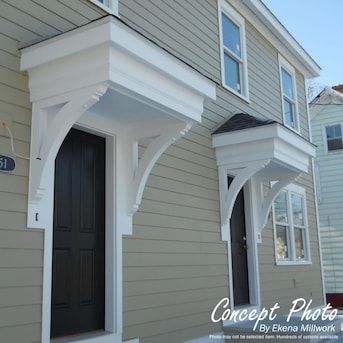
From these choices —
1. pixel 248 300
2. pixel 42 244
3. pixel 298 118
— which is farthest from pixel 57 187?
pixel 298 118

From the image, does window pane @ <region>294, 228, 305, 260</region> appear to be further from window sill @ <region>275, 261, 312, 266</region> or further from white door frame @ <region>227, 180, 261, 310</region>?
white door frame @ <region>227, 180, 261, 310</region>

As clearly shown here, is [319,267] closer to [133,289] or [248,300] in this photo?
[248,300]

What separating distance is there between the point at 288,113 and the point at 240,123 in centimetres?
362

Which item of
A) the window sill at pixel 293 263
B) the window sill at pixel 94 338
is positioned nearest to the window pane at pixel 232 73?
the window sill at pixel 293 263

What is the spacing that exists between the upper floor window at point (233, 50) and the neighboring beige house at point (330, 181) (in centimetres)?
825

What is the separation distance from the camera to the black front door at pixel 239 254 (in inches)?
283

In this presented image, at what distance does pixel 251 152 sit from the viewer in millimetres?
6504

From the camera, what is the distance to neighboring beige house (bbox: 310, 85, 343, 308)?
1514 centimetres

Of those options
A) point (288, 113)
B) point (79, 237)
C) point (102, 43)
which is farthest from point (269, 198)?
point (102, 43)

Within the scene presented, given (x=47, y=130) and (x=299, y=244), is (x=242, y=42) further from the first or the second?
(x=47, y=130)

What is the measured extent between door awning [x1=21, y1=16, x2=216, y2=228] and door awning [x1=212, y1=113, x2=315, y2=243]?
80.9 inches

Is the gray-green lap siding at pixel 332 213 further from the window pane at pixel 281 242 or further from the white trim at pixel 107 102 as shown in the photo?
the white trim at pixel 107 102

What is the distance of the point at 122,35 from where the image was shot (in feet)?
12.4

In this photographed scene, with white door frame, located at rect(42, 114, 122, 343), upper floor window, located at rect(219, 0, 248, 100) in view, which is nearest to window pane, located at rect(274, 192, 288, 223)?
upper floor window, located at rect(219, 0, 248, 100)
